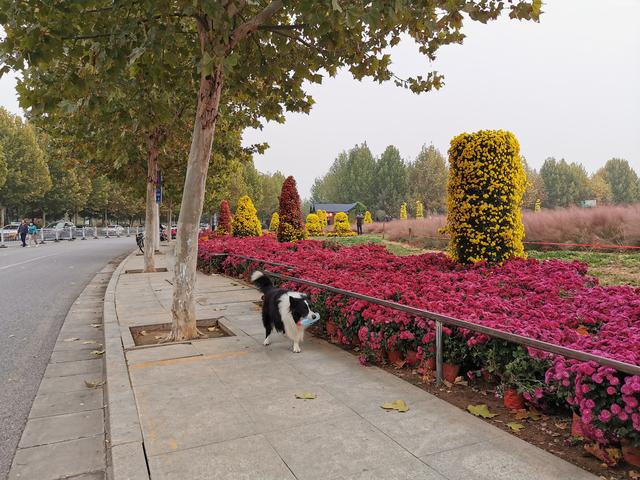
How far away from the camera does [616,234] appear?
13992mm

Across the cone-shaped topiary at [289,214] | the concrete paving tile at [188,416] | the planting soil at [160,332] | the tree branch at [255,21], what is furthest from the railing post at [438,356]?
the cone-shaped topiary at [289,214]

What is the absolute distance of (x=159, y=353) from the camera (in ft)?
18.1

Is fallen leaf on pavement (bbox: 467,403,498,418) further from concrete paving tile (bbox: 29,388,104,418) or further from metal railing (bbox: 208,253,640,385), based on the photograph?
concrete paving tile (bbox: 29,388,104,418)

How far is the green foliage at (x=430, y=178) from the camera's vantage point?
7938cm

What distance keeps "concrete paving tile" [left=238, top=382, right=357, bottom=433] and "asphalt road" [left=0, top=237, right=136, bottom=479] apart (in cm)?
173

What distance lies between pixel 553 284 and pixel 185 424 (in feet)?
15.5

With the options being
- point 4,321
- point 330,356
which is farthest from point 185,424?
point 4,321

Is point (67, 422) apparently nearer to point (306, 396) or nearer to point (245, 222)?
point (306, 396)

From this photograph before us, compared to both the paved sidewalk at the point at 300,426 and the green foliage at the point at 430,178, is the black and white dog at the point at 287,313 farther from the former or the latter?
the green foliage at the point at 430,178

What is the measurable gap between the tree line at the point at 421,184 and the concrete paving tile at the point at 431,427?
7683 cm

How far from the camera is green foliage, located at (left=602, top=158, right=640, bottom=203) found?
9894 centimetres

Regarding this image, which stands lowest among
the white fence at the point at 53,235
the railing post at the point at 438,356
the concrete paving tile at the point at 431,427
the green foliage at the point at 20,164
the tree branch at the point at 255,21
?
the white fence at the point at 53,235

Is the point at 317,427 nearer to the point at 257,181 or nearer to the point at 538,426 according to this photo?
the point at 538,426

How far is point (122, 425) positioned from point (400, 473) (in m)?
2.10
